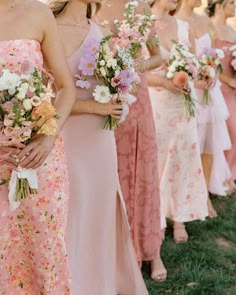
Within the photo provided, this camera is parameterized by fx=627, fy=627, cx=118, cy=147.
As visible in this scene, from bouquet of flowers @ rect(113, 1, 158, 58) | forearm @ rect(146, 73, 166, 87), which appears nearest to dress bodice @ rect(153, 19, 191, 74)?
forearm @ rect(146, 73, 166, 87)

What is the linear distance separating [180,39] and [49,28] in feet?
8.97

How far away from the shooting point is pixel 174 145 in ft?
19.0

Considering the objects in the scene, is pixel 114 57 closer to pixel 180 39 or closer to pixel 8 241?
pixel 8 241

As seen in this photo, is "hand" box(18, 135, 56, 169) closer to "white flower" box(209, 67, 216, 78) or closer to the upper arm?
the upper arm

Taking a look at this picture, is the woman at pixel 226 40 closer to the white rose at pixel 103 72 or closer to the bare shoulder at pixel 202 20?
the bare shoulder at pixel 202 20

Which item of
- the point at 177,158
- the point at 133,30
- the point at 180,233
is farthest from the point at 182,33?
the point at 180,233

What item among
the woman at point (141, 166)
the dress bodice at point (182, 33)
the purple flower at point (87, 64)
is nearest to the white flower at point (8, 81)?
the purple flower at point (87, 64)

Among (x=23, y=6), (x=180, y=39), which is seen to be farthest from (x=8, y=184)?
(x=180, y=39)

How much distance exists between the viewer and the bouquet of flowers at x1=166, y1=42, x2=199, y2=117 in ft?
18.2

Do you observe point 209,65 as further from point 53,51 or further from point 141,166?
point 53,51

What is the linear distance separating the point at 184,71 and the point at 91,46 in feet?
6.08

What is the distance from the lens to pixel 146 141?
4934mm

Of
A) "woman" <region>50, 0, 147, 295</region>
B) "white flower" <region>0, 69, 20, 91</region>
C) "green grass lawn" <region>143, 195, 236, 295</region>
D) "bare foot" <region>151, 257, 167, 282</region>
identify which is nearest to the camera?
"white flower" <region>0, 69, 20, 91</region>

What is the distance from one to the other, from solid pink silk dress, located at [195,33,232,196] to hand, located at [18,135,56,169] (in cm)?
361
